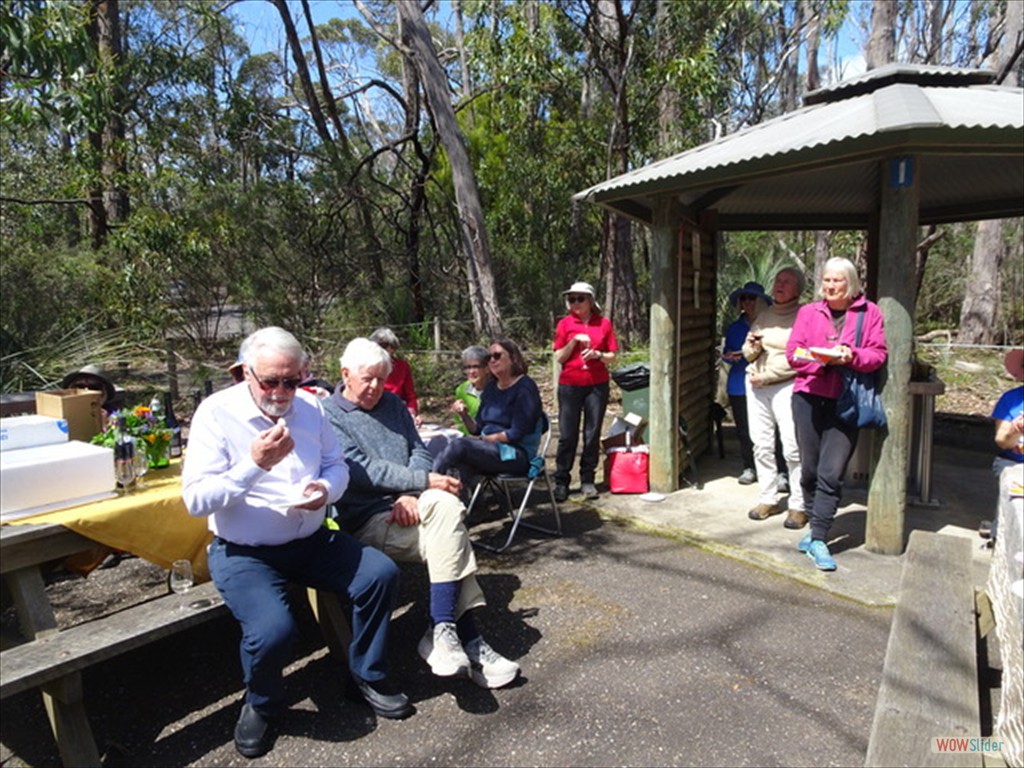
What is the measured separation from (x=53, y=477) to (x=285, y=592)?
1021 mm

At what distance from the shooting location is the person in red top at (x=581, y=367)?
5.21 meters

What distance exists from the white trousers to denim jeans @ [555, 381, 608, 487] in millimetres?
1104

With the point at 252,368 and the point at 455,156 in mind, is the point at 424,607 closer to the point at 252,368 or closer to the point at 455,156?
the point at 252,368

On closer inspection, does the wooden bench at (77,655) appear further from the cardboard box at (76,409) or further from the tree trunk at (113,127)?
the tree trunk at (113,127)

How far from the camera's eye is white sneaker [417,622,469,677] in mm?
2793

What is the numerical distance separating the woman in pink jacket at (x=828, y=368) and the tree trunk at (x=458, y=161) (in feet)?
19.2

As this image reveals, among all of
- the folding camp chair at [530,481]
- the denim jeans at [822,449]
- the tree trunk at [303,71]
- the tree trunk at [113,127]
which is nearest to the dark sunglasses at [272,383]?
the folding camp chair at [530,481]

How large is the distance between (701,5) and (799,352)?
9.03 meters

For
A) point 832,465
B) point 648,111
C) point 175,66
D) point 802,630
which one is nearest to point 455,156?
point 648,111

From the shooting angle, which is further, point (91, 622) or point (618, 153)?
point (618, 153)

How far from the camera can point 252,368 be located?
2689 millimetres

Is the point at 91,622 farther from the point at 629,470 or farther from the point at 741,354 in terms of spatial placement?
the point at 741,354

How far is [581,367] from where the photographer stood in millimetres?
5234

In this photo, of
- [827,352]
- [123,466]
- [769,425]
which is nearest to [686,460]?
[769,425]
